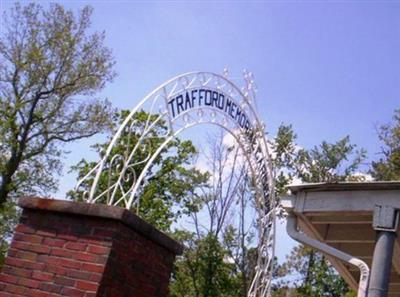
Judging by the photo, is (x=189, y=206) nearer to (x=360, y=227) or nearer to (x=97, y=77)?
(x=97, y=77)

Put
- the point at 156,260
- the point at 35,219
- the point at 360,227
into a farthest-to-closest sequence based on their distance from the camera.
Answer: the point at 360,227 → the point at 156,260 → the point at 35,219

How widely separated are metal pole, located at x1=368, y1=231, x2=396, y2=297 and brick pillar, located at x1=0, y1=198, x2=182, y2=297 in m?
1.91

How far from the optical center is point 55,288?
12.3 ft

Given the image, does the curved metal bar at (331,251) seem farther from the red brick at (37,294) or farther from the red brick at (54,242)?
the red brick at (37,294)

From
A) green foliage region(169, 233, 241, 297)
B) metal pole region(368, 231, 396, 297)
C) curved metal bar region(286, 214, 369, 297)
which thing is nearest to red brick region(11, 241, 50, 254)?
curved metal bar region(286, 214, 369, 297)

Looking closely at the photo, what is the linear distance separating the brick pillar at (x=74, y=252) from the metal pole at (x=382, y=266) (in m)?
1.91

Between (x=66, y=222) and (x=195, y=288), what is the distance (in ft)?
58.4

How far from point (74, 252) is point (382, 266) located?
2.50 m

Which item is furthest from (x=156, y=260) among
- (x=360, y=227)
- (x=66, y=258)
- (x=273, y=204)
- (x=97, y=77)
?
(x=97, y=77)

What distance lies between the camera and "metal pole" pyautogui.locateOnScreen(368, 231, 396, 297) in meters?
4.57

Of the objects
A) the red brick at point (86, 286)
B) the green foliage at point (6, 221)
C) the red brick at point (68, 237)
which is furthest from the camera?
the green foliage at point (6, 221)

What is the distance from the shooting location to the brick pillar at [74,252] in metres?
3.74

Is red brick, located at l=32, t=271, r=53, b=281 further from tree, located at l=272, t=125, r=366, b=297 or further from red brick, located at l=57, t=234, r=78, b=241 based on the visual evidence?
tree, located at l=272, t=125, r=366, b=297

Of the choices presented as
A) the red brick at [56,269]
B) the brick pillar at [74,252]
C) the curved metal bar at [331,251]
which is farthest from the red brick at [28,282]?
the curved metal bar at [331,251]
